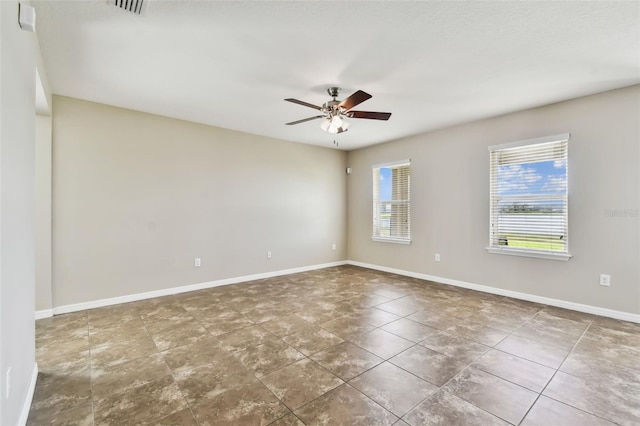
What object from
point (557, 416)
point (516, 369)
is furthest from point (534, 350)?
point (557, 416)

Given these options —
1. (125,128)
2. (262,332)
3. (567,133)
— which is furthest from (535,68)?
(125,128)

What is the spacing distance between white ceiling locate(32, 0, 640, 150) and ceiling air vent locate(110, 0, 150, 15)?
5cm

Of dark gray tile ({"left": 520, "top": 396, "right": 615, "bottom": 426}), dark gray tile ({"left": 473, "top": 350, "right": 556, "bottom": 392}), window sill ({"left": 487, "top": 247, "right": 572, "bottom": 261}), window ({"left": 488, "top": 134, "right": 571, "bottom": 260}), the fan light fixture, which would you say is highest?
the fan light fixture

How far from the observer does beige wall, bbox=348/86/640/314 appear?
3193 millimetres

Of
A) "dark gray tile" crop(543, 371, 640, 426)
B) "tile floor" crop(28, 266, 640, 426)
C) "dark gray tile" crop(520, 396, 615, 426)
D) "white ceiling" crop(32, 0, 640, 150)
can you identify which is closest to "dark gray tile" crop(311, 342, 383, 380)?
"tile floor" crop(28, 266, 640, 426)

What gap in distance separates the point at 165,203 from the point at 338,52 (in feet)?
10.4

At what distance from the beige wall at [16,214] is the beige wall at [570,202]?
195 inches

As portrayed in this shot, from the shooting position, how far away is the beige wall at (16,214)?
1.31m

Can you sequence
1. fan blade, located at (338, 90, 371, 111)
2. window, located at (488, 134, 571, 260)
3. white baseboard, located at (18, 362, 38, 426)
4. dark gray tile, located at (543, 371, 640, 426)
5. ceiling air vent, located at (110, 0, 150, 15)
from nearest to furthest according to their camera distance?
1. white baseboard, located at (18, 362, 38, 426)
2. dark gray tile, located at (543, 371, 640, 426)
3. ceiling air vent, located at (110, 0, 150, 15)
4. fan blade, located at (338, 90, 371, 111)
5. window, located at (488, 134, 571, 260)

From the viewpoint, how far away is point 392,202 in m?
5.68

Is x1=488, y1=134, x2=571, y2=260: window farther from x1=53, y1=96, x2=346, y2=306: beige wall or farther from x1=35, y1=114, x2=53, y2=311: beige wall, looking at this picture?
x1=35, y1=114, x2=53, y2=311: beige wall

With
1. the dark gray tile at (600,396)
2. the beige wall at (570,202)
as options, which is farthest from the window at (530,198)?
the dark gray tile at (600,396)

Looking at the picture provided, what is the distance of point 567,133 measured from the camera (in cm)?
355

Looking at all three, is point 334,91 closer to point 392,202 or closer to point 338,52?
point 338,52
